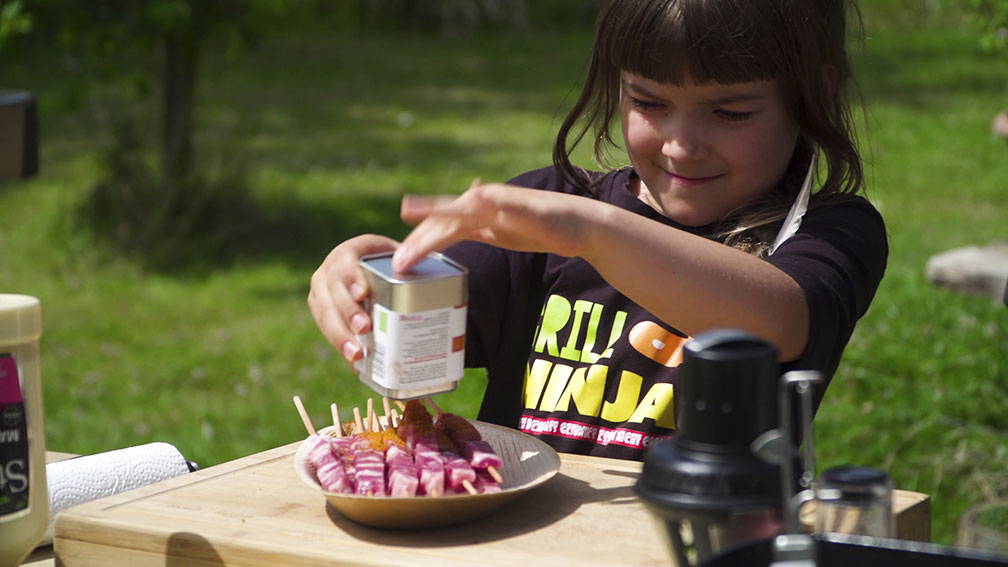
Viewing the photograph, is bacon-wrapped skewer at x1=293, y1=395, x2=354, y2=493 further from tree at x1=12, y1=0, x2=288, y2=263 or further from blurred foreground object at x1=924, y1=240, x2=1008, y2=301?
tree at x1=12, y1=0, x2=288, y2=263

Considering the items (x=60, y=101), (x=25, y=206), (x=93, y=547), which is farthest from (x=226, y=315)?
(x=93, y=547)

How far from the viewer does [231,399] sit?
498 centimetres

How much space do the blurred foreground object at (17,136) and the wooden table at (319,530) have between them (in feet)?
4.18

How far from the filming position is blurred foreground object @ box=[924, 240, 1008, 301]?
3.83 metres

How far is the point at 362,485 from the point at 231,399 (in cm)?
347

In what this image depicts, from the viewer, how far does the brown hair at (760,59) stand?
205cm

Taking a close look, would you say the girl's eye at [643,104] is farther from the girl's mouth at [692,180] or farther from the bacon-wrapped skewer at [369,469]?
the bacon-wrapped skewer at [369,469]

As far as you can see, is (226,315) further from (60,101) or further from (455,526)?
(455,526)

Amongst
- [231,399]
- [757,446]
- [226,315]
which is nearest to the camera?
[757,446]

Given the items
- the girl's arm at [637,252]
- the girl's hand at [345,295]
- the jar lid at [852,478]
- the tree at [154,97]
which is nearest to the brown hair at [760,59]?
the girl's arm at [637,252]

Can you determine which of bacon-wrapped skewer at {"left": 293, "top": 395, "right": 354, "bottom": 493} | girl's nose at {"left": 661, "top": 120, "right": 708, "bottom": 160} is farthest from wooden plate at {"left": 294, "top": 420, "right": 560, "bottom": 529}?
girl's nose at {"left": 661, "top": 120, "right": 708, "bottom": 160}

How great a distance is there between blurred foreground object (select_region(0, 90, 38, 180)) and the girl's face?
4.32ft

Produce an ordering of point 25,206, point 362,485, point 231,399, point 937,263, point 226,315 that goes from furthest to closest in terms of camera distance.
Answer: point 25,206 < point 226,315 < point 231,399 < point 937,263 < point 362,485

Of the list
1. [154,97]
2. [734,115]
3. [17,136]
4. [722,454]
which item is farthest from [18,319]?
[154,97]
